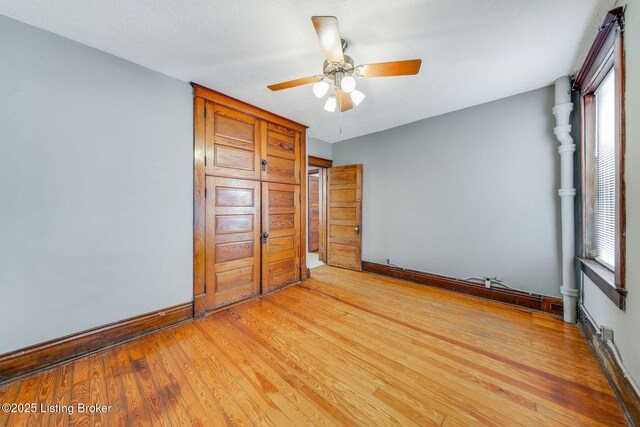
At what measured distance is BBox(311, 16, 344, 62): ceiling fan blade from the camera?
4.25ft

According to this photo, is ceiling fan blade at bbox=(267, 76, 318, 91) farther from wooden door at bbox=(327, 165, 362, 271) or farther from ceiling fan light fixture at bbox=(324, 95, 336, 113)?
wooden door at bbox=(327, 165, 362, 271)

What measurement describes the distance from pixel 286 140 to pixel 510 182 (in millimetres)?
3036

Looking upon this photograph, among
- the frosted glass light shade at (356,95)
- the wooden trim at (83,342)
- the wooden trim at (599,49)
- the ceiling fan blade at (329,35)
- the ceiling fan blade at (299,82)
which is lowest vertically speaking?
the wooden trim at (83,342)

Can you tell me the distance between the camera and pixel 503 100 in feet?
9.30

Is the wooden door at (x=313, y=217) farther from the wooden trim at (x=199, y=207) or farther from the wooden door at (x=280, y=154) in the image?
the wooden trim at (x=199, y=207)

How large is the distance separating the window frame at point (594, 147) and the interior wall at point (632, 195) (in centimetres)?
5

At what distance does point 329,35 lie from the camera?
4.64ft

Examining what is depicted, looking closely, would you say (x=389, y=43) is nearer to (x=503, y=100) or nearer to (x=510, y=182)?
(x=503, y=100)

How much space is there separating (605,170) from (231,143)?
3703 mm

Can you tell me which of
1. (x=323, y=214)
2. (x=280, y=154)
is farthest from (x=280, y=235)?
(x=323, y=214)

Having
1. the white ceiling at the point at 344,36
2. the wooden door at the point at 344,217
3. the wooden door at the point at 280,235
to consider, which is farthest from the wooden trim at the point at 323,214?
the white ceiling at the point at 344,36

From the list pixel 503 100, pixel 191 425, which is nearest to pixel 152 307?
pixel 191 425

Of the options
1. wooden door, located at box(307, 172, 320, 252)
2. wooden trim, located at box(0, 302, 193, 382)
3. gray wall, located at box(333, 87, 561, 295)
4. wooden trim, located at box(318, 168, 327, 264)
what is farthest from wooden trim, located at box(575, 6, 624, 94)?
wooden door, located at box(307, 172, 320, 252)

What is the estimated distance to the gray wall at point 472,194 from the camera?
8.58 feet
